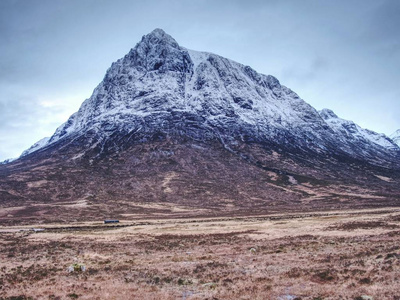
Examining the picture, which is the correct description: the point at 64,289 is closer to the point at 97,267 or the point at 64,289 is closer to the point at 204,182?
the point at 97,267

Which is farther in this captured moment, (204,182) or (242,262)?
(204,182)

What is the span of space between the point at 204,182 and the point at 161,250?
120 meters

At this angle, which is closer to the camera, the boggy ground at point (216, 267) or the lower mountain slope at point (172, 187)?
the boggy ground at point (216, 267)

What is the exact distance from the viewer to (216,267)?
27.8 m

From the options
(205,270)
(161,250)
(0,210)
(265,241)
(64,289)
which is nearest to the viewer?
(64,289)

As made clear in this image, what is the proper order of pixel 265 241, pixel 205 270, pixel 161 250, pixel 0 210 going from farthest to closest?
pixel 0 210 → pixel 265 241 → pixel 161 250 → pixel 205 270

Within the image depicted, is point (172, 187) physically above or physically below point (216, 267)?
above

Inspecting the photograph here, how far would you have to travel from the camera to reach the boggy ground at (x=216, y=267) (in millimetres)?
20359

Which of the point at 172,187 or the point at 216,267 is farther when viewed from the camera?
the point at 172,187

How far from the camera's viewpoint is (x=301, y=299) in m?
18.1

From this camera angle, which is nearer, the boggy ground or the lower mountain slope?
the boggy ground

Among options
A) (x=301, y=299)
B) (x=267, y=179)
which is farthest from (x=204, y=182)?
(x=301, y=299)

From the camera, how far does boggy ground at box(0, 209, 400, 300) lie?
66.8 ft

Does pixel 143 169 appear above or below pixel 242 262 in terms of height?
above
